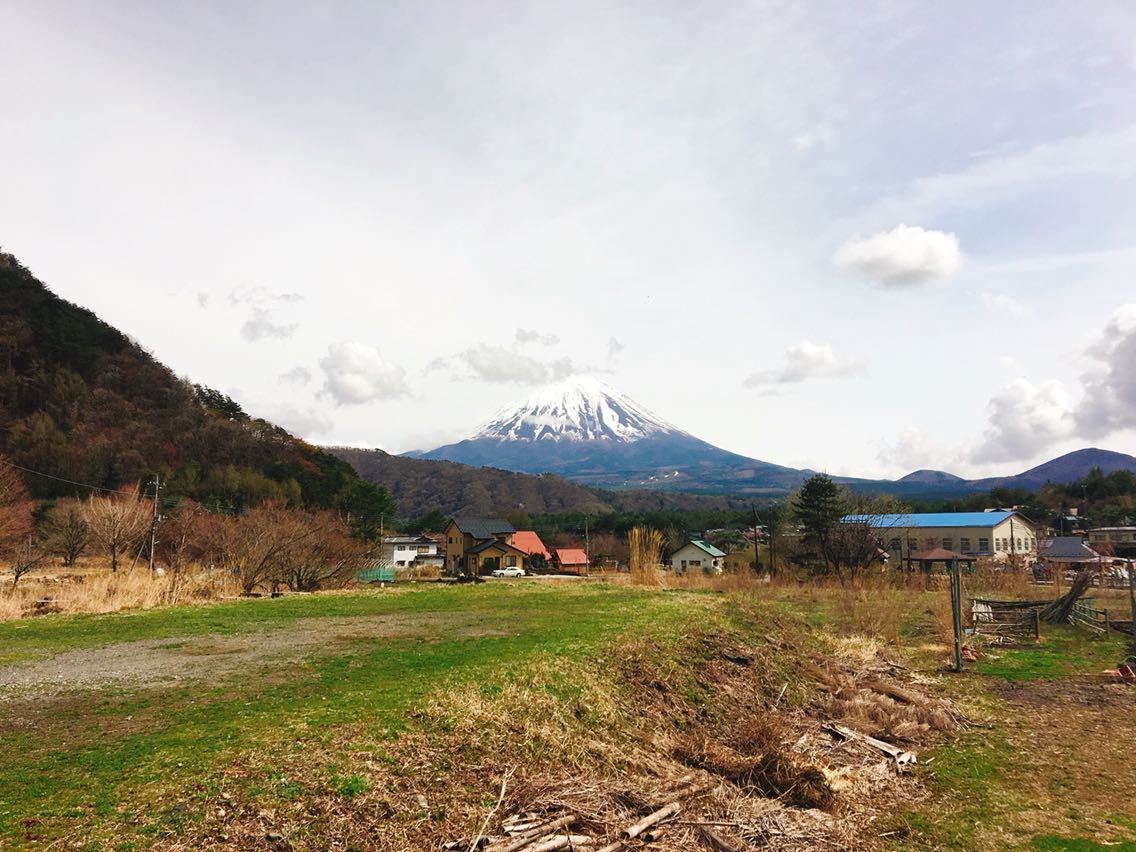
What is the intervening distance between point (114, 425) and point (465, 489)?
72545mm

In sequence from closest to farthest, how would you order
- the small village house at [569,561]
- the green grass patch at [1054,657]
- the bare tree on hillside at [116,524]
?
the green grass patch at [1054,657] < the bare tree on hillside at [116,524] < the small village house at [569,561]

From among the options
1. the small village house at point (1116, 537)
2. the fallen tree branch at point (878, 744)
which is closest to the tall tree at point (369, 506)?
the fallen tree branch at point (878, 744)

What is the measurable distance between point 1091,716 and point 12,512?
137 feet

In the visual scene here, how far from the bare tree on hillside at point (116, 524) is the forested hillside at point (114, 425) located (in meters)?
17.8

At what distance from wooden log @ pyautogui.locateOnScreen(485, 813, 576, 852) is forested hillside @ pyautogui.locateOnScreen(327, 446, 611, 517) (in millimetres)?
107556

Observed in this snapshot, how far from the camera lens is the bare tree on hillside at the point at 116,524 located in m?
31.1

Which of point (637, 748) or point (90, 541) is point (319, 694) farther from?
point (90, 541)

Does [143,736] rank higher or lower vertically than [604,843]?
higher

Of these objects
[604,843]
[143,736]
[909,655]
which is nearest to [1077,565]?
[909,655]

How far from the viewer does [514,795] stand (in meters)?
7.55

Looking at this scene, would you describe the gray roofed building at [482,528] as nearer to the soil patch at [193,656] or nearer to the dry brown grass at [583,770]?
the soil patch at [193,656]

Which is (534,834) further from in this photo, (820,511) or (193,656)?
(820,511)

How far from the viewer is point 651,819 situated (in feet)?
23.9

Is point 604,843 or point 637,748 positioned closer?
point 604,843
